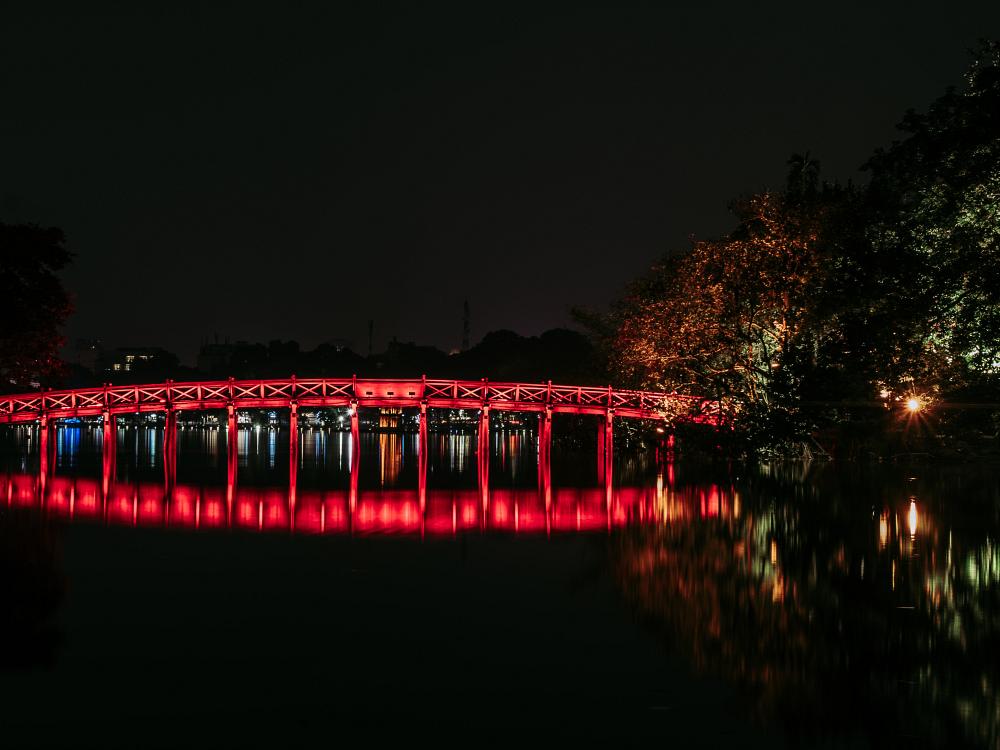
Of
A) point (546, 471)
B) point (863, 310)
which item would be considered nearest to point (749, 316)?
point (863, 310)

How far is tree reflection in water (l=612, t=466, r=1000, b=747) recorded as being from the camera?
30.1 feet

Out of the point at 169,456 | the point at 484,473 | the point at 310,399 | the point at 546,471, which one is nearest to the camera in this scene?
the point at 546,471

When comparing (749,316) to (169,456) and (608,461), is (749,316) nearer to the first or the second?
(608,461)

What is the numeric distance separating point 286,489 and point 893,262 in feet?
57.5

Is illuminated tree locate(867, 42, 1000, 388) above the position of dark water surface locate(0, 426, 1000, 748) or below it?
above

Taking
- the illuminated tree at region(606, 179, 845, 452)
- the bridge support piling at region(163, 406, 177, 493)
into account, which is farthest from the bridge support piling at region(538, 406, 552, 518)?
the bridge support piling at region(163, 406, 177, 493)

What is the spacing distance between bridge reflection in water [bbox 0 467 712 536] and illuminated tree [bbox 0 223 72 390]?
35.4 ft

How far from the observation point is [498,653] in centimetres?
1137

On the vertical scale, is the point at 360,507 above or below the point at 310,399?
below

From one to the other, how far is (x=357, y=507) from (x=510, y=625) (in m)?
14.9

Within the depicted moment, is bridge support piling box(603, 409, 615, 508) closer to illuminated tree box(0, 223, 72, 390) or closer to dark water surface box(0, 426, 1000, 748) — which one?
dark water surface box(0, 426, 1000, 748)

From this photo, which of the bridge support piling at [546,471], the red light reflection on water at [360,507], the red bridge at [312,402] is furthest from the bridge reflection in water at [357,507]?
the red bridge at [312,402]

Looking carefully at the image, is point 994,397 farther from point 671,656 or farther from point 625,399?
point 671,656

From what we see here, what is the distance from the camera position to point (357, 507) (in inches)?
1076
